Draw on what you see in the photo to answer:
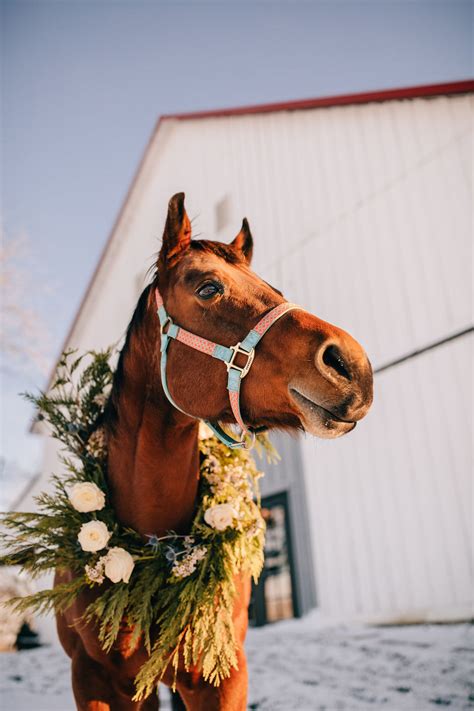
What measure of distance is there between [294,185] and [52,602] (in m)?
7.64

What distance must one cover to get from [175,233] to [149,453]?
826 mm

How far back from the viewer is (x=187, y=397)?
179 cm

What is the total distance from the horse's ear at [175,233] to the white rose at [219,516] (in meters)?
0.98

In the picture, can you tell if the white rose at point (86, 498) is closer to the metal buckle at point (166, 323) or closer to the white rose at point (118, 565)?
the white rose at point (118, 565)

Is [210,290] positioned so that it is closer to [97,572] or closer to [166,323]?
[166,323]

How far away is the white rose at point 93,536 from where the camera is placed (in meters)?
1.97

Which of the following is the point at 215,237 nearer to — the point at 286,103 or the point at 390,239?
the point at 286,103

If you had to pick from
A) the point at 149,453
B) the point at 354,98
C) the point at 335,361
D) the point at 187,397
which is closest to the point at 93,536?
the point at 149,453

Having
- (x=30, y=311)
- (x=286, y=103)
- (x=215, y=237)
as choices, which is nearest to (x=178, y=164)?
(x=215, y=237)

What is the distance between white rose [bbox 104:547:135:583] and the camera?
1941 millimetres

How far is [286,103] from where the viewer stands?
8812 mm

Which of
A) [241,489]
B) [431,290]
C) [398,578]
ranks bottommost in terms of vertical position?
[398,578]

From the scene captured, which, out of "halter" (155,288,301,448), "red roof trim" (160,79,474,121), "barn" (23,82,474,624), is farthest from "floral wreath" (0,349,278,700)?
"red roof trim" (160,79,474,121)

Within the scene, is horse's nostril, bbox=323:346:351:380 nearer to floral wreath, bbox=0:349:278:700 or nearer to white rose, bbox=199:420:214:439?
floral wreath, bbox=0:349:278:700
